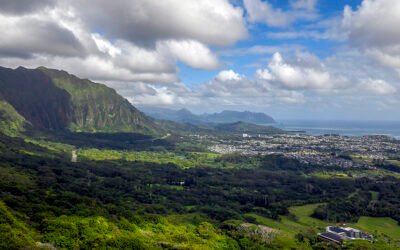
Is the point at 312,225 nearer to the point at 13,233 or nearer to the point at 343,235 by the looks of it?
the point at 343,235

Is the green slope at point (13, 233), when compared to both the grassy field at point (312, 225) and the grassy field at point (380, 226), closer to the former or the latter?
the grassy field at point (312, 225)

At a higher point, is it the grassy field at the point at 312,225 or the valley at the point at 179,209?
the valley at the point at 179,209

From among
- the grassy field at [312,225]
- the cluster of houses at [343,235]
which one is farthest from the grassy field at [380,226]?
the cluster of houses at [343,235]

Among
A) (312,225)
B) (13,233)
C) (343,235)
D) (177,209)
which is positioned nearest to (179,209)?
(177,209)

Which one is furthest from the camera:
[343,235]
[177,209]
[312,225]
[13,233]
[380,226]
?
[177,209]

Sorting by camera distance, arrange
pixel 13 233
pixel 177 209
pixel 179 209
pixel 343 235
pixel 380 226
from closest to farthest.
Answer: pixel 13 233, pixel 343 235, pixel 380 226, pixel 179 209, pixel 177 209

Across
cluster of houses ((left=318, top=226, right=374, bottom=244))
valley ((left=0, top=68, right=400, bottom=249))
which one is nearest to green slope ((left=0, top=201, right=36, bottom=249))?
valley ((left=0, top=68, right=400, bottom=249))

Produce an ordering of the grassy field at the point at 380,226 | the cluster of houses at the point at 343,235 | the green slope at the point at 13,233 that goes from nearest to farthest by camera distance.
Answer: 1. the green slope at the point at 13,233
2. the cluster of houses at the point at 343,235
3. the grassy field at the point at 380,226

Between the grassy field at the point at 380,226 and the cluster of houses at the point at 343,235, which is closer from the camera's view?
the cluster of houses at the point at 343,235

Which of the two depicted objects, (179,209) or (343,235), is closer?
(343,235)

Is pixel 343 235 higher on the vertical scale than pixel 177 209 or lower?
higher

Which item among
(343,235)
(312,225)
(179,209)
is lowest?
(312,225)
